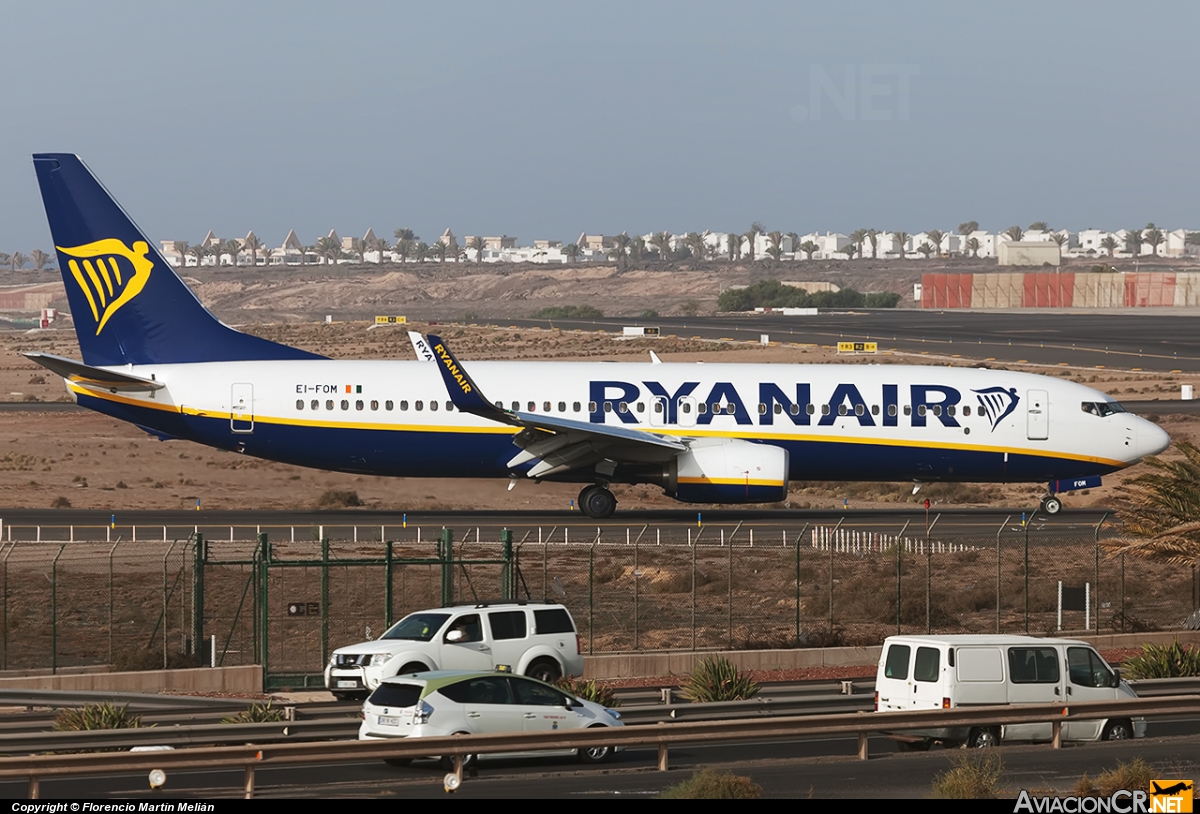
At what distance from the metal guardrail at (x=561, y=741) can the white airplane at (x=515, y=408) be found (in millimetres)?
22856

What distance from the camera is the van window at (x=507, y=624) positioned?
2598 cm

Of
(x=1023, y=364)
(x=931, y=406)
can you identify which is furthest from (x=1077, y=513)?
(x=1023, y=364)

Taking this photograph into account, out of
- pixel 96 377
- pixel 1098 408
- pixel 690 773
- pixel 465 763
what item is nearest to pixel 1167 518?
pixel 1098 408

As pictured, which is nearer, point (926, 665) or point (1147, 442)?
point (926, 665)

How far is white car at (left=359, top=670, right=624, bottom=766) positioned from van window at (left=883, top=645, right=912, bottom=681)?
4202 mm

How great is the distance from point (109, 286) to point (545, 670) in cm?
2390

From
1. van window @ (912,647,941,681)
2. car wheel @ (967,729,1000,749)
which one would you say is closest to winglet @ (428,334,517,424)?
van window @ (912,647,941,681)

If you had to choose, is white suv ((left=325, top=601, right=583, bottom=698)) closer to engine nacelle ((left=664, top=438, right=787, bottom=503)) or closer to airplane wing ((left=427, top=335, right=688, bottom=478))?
airplane wing ((left=427, top=335, right=688, bottom=478))

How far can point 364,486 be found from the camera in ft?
178

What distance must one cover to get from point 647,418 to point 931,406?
7883 millimetres

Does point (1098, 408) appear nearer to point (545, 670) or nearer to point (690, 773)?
point (545, 670)

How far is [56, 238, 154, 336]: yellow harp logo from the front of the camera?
1770 inches

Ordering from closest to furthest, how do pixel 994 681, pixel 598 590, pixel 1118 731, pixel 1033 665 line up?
pixel 994 681
pixel 1118 731
pixel 1033 665
pixel 598 590

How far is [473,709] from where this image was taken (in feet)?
66.1
